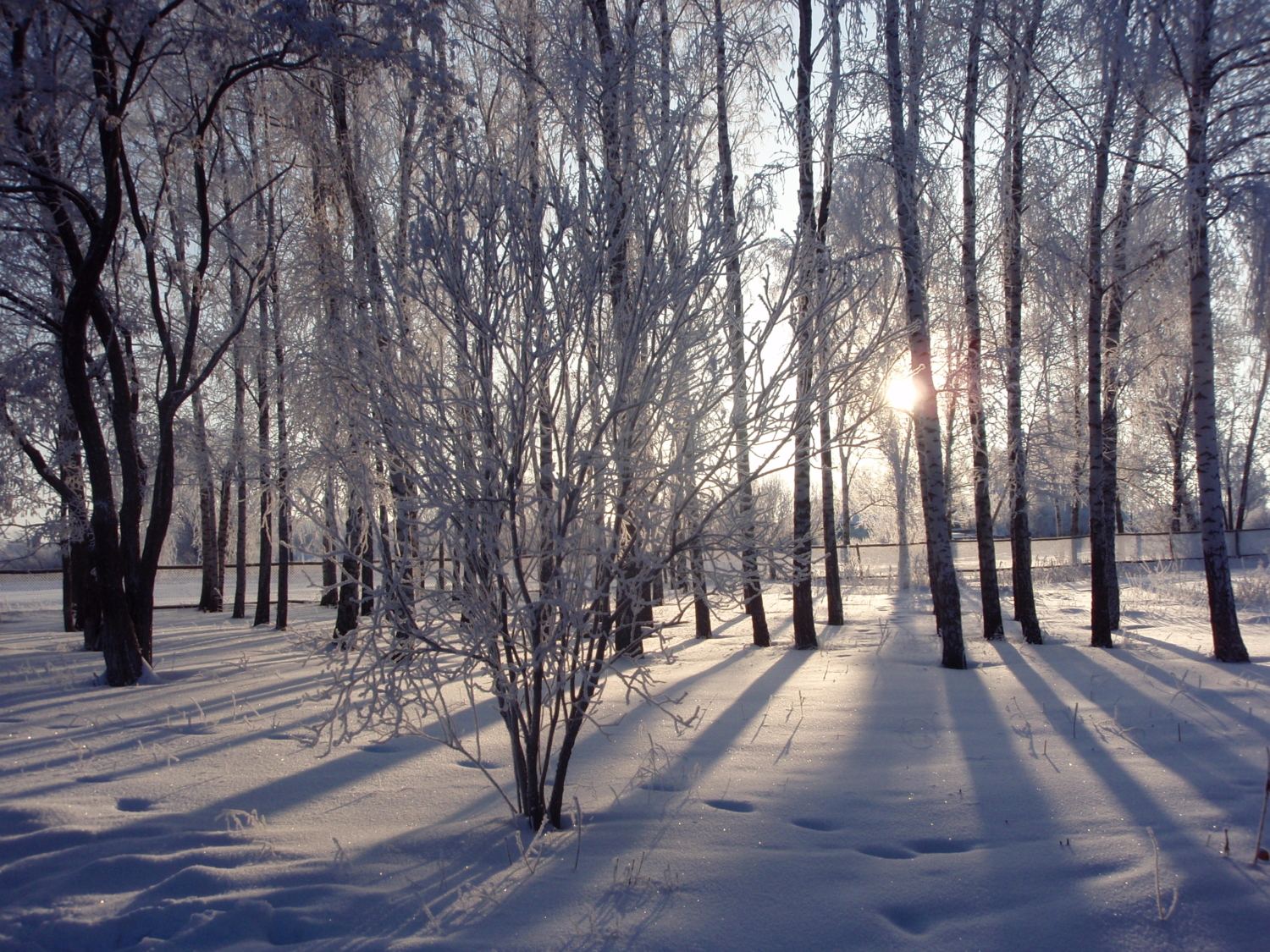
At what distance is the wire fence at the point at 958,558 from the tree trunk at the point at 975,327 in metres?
10.5

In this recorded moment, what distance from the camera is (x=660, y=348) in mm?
3053

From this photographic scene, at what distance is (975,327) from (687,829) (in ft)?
25.3

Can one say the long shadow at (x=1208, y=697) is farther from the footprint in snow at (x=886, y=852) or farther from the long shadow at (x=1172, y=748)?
the footprint in snow at (x=886, y=852)

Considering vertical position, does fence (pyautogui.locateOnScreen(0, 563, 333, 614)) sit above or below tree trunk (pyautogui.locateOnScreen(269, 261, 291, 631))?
below

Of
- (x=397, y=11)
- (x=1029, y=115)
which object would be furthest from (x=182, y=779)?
(x=1029, y=115)

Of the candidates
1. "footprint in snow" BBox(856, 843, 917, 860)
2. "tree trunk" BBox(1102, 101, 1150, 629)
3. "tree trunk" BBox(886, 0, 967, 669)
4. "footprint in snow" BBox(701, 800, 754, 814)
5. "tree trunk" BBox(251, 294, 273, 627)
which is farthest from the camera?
"tree trunk" BBox(251, 294, 273, 627)

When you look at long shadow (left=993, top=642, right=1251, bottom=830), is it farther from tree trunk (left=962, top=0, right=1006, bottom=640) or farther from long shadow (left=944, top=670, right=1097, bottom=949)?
tree trunk (left=962, top=0, right=1006, bottom=640)

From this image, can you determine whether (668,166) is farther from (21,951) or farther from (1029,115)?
(1029,115)

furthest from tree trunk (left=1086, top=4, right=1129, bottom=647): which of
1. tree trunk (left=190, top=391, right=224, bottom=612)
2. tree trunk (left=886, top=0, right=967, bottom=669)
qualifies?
tree trunk (left=190, top=391, right=224, bottom=612)

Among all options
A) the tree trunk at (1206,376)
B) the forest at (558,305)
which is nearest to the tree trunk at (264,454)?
the forest at (558,305)

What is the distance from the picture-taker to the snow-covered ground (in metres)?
2.51

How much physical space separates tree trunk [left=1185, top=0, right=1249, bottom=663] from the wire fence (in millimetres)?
12736

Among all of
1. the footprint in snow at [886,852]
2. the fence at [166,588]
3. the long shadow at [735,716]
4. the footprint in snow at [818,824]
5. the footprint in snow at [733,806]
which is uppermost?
the footprint in snow at [886,852]

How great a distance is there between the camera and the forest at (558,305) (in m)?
2.97
